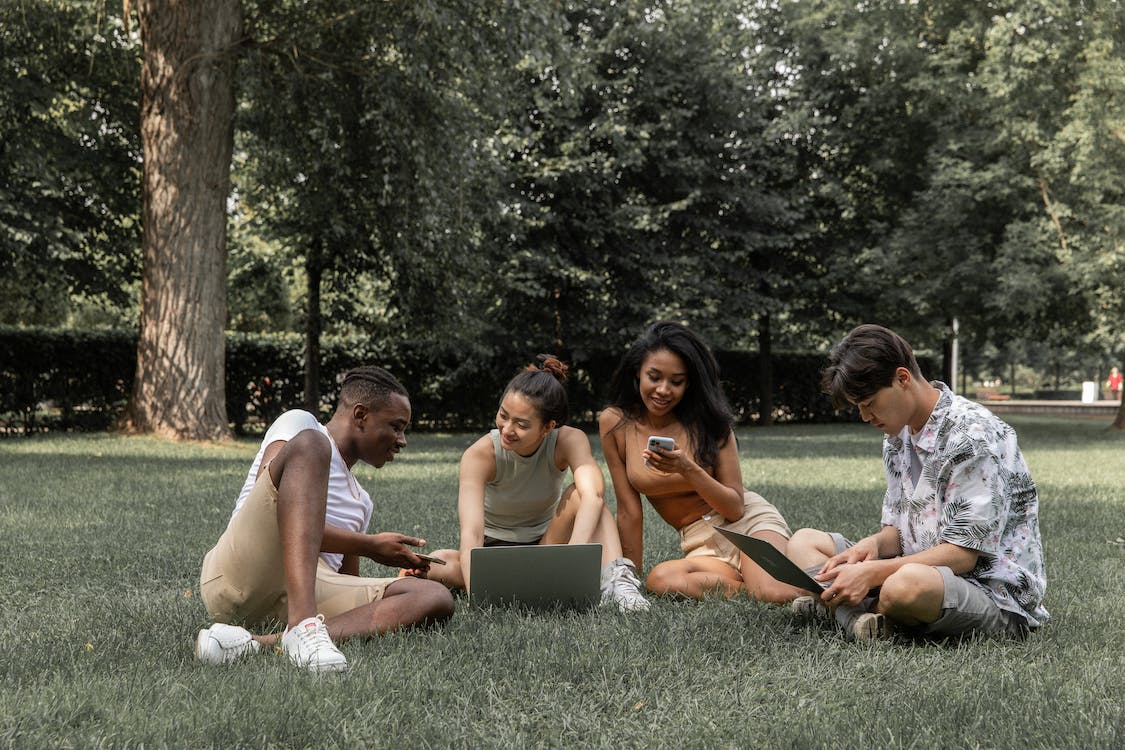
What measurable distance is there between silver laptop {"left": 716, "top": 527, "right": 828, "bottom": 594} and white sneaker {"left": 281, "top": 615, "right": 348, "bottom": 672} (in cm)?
135

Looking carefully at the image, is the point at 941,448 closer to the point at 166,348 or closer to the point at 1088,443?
the point at 166,348

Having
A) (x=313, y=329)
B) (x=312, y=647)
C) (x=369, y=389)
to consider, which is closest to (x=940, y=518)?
(x=369, y=389)

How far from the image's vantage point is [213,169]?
12578 millimetres

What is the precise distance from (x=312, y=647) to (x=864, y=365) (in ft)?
6.55

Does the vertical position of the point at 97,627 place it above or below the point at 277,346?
below

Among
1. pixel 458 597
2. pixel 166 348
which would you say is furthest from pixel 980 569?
pixel 166 348

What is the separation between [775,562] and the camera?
3324mm

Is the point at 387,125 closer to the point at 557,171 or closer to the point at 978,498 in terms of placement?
the point at 557,171

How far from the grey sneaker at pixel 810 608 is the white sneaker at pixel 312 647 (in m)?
1.75

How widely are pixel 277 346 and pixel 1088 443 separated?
1485cm

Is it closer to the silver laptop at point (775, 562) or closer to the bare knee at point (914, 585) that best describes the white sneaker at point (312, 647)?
the silver laptop at point (775, 562)

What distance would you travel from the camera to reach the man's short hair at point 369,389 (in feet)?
11.3

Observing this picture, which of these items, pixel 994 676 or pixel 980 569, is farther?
pixel 980 569

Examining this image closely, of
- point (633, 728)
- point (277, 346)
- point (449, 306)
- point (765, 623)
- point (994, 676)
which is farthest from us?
point (277, 346)
